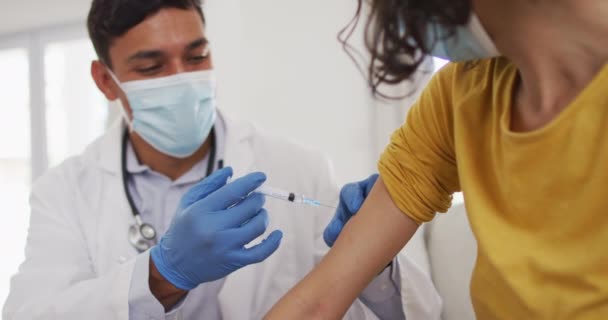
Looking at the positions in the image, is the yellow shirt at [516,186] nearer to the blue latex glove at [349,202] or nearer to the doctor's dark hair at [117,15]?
the blue latex glove at [349,202]

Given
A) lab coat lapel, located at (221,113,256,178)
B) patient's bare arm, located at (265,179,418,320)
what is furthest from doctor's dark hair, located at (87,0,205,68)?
patient's bare arm, located at (265,179,418,320)

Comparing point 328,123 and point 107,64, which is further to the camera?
point 328,123

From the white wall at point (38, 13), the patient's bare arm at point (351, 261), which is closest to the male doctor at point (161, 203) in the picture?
the patient's bare arm at point (351, 261)

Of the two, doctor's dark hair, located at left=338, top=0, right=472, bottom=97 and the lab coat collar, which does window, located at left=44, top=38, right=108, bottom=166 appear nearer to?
the lab coat collar

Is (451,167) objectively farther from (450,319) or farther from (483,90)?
(450,319)

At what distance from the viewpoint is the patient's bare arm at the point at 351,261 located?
3.31 feet

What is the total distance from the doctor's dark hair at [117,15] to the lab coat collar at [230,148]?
0.74 ft

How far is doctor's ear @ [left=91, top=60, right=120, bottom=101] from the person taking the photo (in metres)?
1.67

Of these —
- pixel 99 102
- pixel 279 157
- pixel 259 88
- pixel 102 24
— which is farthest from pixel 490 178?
pixel 99 102

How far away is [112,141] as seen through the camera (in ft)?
5.53

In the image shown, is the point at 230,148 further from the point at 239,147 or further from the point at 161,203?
the point at 161,203

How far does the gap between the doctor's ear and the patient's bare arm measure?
3.12 feet

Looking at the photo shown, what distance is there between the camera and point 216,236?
3.72 feet

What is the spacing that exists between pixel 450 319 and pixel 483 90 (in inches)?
41.9
